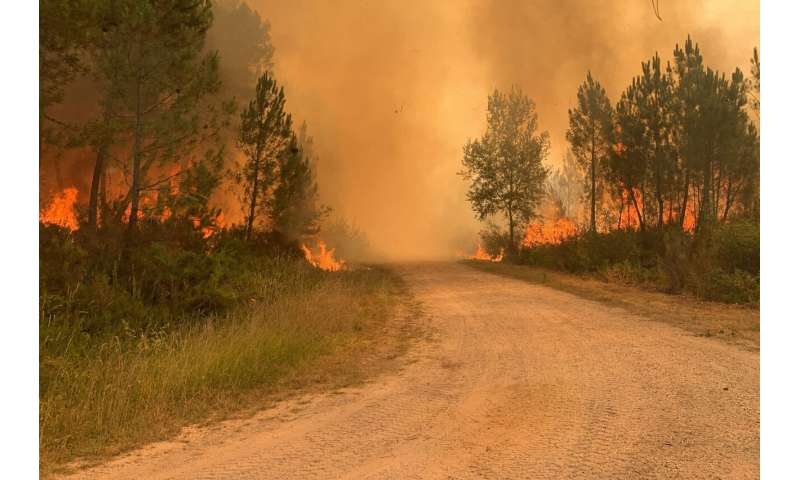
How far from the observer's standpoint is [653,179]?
24516 mm

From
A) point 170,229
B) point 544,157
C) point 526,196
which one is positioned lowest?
point 170,229

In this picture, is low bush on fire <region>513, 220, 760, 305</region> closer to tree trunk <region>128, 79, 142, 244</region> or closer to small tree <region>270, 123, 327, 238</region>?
small tree <region>270, 123, 327, 238</region>

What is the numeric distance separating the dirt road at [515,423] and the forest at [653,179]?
7287 mm

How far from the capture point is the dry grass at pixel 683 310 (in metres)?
9.29

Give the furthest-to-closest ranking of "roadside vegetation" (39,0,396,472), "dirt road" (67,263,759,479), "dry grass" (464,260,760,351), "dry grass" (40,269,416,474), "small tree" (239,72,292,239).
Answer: "small tree" (239,72,292,239) → "dry grass" (464,260,760,351) → "roadside vegetation" (39,0,396,472) → "dry grass" (40,269,416,474) → "dirt road" (67,263,759,479)

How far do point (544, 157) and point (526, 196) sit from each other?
254 cm

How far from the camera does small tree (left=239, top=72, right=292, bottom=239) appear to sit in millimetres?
23078

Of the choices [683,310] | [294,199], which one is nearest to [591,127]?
[294,199]

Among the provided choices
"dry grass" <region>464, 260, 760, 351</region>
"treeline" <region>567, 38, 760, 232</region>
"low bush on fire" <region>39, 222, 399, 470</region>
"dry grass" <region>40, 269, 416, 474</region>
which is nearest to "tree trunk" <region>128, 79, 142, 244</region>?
"low bush on fire" <region>39, 222, 399, 470</region>

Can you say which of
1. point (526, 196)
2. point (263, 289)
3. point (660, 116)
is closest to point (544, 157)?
point (526, 196)

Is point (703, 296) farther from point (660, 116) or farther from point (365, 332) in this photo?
point (660, 116)

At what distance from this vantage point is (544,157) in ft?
105

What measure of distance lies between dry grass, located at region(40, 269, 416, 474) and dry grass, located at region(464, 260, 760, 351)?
17.0ft

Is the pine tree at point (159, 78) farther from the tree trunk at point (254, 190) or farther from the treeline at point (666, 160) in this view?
the treeline at point (666, 160)
